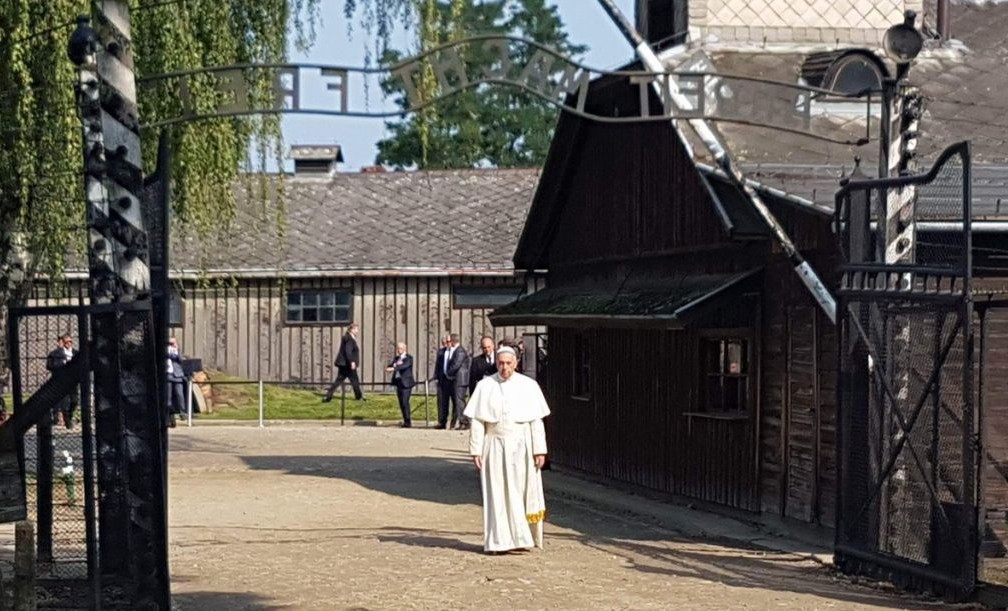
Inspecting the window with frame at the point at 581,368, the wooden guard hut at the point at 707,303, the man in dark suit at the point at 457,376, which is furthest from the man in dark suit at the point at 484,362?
the window with frame at the point at 581,368

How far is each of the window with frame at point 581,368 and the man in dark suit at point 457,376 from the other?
29.9 ft

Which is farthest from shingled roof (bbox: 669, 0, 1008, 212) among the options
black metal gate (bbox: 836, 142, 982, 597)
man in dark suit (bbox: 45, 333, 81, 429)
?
man in dark suit (bbox: 45, 333, 81, 429)

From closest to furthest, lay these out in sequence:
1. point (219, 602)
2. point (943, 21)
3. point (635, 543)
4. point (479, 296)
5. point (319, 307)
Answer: point (219, 602) → point (635, 543) → point (943, 21) → point (479, 296) → point (319, 307)

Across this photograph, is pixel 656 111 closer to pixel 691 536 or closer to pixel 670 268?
pixel 670 268

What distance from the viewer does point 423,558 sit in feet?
52.1

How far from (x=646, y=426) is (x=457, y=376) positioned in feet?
42.2

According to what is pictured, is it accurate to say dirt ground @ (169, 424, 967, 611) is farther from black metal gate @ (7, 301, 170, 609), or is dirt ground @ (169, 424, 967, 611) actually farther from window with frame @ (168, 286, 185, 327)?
window with frame @ (168, 286, 185, 327)

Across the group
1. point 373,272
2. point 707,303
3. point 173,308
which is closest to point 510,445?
point 707,303

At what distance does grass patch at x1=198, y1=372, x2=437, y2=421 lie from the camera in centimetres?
3762

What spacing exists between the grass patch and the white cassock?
66.8ft

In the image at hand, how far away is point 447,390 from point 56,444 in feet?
70.3

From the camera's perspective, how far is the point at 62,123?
1745 cm

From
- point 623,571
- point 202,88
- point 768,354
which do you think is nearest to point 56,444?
point 623,571

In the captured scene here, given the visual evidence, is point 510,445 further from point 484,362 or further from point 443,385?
point 443,385
